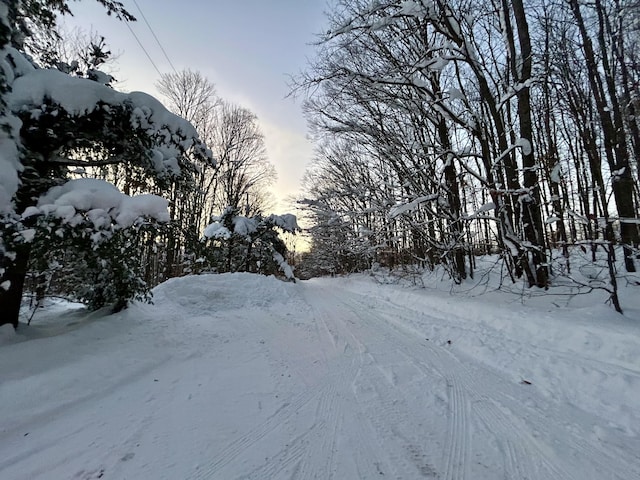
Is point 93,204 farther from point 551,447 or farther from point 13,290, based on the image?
point 551,447

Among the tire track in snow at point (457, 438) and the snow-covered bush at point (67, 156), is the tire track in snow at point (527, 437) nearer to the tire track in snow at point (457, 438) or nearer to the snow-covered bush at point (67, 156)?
the tire track in snow at point (457, 438)

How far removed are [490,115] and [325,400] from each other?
347 inches

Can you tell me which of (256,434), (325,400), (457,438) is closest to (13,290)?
(256,434)

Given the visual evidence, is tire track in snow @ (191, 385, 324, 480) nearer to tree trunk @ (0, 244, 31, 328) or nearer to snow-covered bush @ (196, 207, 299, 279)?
tree trunk @ (0, 244, 31, 328)

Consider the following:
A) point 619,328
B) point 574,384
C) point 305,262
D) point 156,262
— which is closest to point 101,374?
point 574,384

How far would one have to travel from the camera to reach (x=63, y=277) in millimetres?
4793

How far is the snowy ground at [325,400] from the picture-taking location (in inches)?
71.7

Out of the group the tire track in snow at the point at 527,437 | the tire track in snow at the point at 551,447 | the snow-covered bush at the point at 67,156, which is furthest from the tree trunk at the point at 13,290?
the tire track in snow at the point at 551,447

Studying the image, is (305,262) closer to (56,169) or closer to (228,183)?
(228,183)

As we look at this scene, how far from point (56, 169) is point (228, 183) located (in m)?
15.3

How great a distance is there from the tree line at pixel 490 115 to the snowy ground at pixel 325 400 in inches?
78.7

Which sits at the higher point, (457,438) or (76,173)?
(76,173)

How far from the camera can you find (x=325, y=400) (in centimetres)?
264

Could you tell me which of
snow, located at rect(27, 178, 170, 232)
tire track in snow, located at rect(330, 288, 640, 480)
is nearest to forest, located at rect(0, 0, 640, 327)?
snow, located at rect(27, 178, 170, 232)
